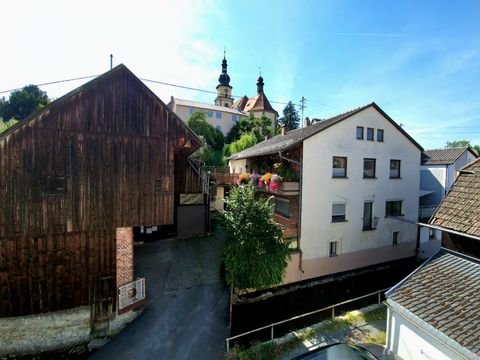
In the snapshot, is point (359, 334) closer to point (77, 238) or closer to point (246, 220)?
point (246, 220)

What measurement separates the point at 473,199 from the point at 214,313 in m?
10.4

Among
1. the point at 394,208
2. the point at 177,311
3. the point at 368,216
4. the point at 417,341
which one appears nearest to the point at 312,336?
the point at 417,341

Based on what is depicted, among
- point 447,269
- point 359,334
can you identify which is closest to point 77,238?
point 359,334

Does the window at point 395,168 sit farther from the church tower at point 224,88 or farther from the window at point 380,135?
the church tower at point 224,88

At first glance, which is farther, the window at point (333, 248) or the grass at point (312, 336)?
the window at point (333, 248)

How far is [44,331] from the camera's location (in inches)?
333

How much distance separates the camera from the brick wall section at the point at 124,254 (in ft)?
29.9

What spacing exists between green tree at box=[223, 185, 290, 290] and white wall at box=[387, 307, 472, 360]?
470 centimetres

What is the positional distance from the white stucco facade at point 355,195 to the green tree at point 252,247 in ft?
9.10

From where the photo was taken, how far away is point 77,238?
8547 mm

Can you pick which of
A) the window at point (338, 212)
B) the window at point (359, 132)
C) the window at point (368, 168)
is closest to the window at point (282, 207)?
the window at point (338, 212)

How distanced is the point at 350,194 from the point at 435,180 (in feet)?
37.1

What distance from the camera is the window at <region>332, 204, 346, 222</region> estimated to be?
14.2 meters

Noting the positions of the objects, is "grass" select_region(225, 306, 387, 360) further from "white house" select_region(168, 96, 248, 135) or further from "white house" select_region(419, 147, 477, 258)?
"white house" select_region(168, 96, 248, 135)
